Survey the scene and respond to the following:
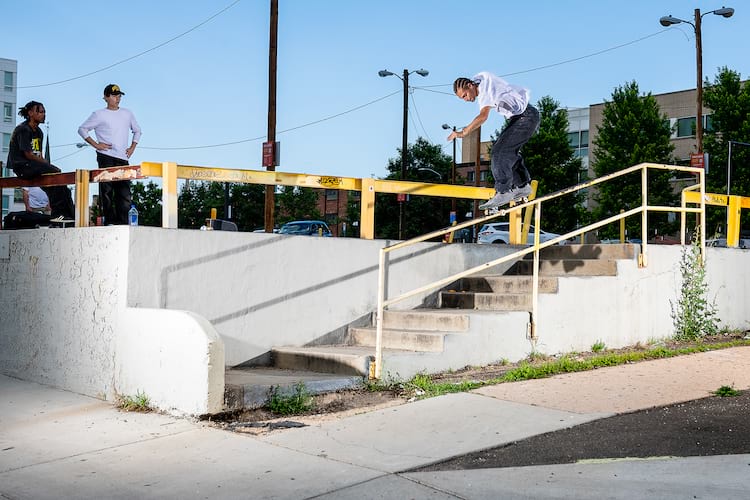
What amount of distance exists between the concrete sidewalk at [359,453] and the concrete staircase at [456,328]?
2.82ft

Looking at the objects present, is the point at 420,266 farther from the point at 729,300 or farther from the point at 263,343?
the point at 729,300

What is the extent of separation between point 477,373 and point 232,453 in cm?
331

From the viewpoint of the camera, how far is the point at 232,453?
17.9 ft

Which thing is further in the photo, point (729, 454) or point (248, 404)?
point (248, 404)

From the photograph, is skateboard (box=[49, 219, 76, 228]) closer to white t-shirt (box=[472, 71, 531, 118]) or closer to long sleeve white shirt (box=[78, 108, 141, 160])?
long sleeve white shirt (box=[78, 108, 141, 160])

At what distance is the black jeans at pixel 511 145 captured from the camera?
29.3 feet

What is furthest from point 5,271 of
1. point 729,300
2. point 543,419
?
point 729,300

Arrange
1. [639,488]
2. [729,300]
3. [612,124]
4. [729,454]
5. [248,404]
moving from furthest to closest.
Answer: [612,124] < [729,300] < [248,404] < [729,454] < [639,488]

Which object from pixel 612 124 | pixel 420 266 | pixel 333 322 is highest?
pixel 612 124

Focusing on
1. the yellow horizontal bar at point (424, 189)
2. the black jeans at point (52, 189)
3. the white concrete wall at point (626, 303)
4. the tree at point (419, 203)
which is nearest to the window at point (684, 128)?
the tree at point (419, 203)

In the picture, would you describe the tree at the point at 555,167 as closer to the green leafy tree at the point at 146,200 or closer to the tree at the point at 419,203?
the tree at the point at 419,203

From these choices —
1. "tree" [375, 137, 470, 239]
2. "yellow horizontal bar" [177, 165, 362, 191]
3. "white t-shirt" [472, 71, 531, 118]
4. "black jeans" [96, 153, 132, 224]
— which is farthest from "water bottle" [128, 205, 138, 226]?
"tree" [375, 137, 470, 239]

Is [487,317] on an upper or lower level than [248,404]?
upper

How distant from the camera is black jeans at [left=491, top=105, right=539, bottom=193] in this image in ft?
29.3
